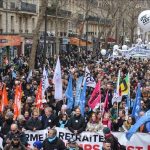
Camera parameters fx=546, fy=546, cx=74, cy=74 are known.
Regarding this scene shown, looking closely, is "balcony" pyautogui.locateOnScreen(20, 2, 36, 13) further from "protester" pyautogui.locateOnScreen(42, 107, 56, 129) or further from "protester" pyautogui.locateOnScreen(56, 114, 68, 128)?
"protester" pyautogui.locateOnScreen(42, 107, 56, 129)

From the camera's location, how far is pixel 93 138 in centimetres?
1166

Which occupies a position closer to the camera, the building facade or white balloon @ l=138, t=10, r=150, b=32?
white balloon @ l=138, t=10, r=150, b=32

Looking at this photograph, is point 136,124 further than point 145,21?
No

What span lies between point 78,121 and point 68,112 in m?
1.69

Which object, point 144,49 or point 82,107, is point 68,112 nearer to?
point 82,107

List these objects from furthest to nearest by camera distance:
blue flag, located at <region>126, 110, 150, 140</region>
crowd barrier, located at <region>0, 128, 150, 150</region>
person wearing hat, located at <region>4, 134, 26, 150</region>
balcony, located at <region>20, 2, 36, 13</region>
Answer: balcony, located at <region>20, 2, 36, 13</region> → crowd barrier, located at <region>0, 128, 150, 150</region> → blue flag, located at <region>126, 110, 150, 140</region> → person wearing hat, located at <region>4, 134, 26, 150</region>

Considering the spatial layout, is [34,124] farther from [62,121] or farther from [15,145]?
[15,145]

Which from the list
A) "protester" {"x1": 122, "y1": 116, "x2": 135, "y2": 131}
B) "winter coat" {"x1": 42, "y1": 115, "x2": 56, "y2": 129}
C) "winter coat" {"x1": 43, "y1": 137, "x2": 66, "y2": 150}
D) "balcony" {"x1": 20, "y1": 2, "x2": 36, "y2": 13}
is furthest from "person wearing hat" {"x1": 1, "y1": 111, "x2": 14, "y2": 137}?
"balcony" {"x1": 20, "y1": 2, "x2": 36, "y2": 13}

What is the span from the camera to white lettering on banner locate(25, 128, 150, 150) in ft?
37.1

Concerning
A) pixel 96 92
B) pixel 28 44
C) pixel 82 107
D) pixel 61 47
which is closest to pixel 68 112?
pixel 82 107

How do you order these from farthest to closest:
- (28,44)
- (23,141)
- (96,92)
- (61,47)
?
(61,47) < (28,44) < (96,92) < (23,141)

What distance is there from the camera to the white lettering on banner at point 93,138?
37.1 ft

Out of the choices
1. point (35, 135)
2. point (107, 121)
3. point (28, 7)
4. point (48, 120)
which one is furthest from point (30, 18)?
point (35, 135)

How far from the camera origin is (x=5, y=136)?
11312mm
